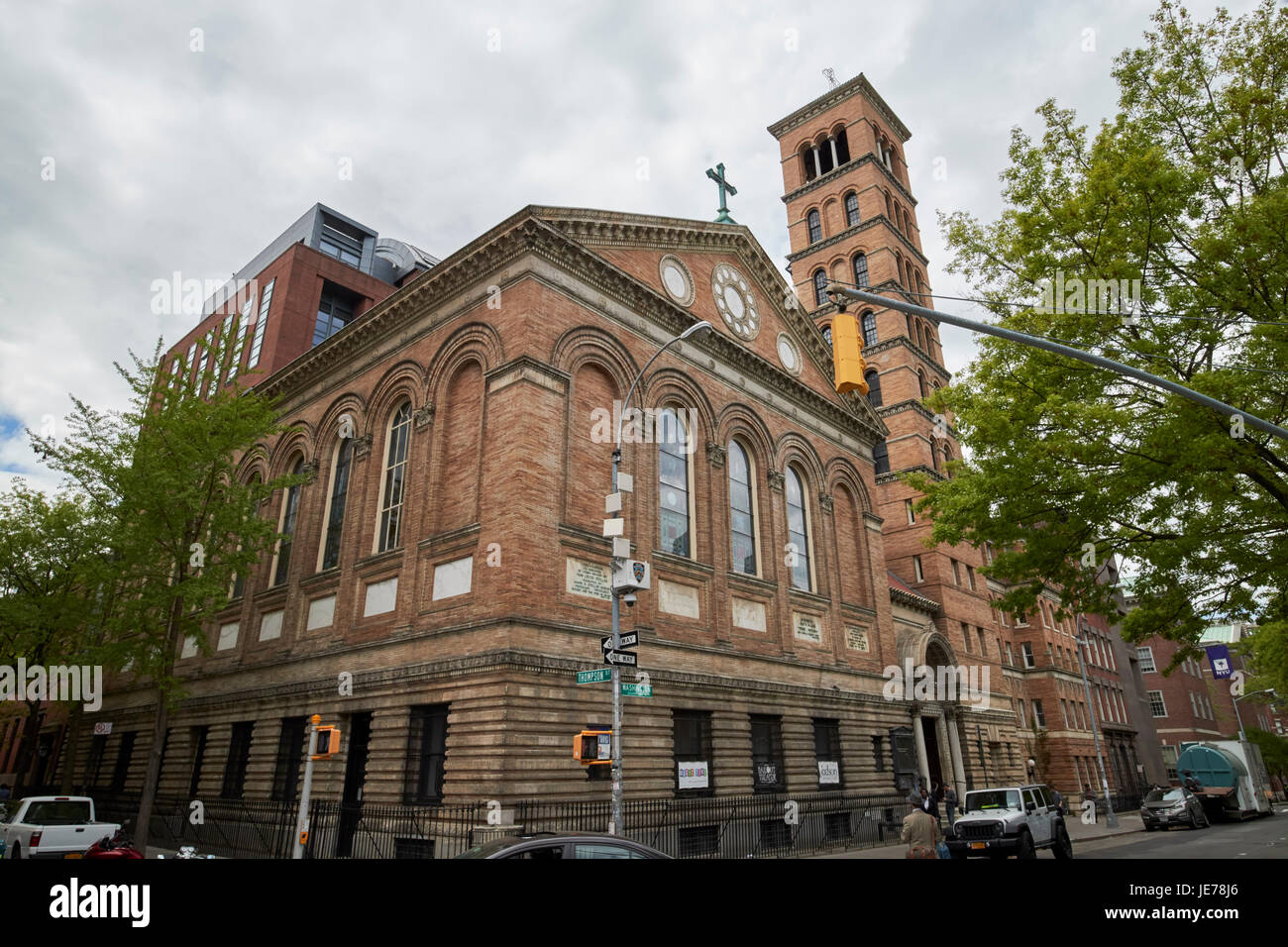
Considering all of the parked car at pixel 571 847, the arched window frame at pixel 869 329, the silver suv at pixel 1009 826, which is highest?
the arched window frame at pixel 869 329

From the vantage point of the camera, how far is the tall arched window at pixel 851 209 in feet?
159

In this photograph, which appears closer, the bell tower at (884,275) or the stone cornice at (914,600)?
the stone cornice at (914,600)

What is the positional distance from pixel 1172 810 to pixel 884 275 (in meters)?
30.8

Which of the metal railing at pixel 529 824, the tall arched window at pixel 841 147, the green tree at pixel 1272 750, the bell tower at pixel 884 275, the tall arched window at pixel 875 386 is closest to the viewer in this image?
the metal railing at pixel 529 824

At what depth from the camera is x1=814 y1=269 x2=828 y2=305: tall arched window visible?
48438 millimetres

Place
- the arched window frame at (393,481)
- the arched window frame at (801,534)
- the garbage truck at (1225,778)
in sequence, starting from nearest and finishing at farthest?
1. the arched window frame at (393,481)
2. the arched window frame at (801,534)
3. the garbage truck at (1225,778)

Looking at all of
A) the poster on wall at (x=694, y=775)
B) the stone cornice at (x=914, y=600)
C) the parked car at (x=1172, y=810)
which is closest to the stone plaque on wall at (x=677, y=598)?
the poster on wall at (x=694, y=775)

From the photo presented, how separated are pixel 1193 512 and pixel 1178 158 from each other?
7688 millimetres

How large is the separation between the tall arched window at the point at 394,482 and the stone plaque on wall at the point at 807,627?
13.4 meters

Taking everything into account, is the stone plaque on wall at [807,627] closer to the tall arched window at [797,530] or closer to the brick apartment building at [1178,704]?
the tall arched window at [797,530]

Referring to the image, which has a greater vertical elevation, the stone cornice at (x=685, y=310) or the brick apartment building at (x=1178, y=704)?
the stone cornice at (x=685, y=310)

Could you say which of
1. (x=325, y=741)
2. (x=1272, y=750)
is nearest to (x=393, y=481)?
(x=325, y=741)
